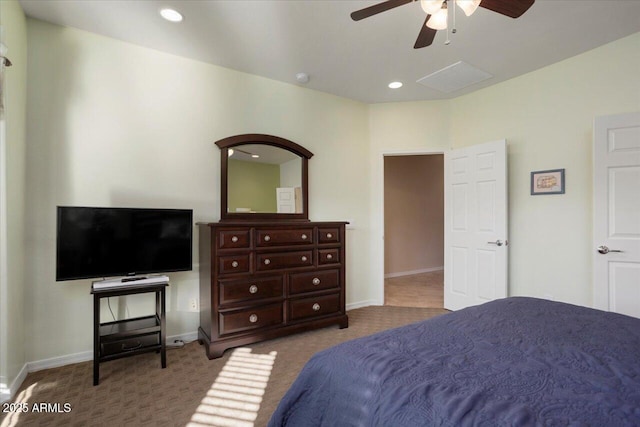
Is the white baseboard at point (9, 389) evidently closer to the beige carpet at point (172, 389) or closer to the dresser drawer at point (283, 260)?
the beige carpet at point (172, 389)

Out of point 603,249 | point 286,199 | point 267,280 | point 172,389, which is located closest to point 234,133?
point 286,199

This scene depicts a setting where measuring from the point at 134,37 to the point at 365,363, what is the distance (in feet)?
10.2

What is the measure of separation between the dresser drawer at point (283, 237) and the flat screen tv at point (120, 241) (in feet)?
2.01

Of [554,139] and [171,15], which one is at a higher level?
[171,15]

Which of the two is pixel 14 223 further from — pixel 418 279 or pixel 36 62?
pixel 418 279

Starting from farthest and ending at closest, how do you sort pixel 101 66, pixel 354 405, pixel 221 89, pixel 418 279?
pixel 418 279 → pixel 221 89 → pixel 101 66 → pixel 354 405

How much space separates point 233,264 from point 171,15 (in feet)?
6.66

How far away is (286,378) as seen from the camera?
223 cm

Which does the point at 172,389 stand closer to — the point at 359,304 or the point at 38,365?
the point at 38,365

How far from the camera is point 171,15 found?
2320mm

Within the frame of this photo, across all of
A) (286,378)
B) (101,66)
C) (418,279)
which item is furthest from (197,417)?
(418,279)

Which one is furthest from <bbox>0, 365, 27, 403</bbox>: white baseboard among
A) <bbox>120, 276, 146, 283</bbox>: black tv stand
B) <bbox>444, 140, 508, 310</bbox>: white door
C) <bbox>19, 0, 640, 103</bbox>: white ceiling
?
<bbox>444, 140, 508, 310</bbox>: white door

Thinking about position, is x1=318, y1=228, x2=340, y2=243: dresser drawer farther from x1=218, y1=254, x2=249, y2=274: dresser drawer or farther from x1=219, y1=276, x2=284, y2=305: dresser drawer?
x1=218, y1=254, x2=249, y2=274: dresser drawer

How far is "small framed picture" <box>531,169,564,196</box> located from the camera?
10.1ft
